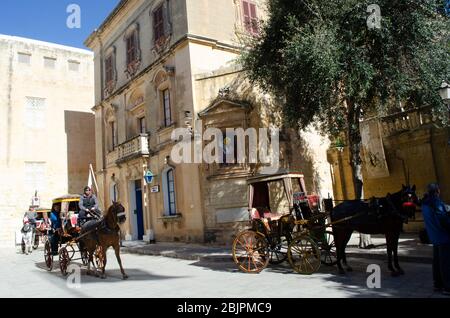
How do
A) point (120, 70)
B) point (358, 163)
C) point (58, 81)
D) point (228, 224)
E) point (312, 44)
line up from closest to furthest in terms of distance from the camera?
point (312, 44)
point (358, 163)
point (228, 224)
point (120, 70)
point (58, 81)

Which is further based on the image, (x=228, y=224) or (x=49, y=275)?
(x=228, y=224)

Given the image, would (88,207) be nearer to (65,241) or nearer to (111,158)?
(65,241)

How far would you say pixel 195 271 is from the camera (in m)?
10.5

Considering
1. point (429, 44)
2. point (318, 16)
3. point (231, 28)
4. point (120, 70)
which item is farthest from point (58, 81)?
point (429, 44)

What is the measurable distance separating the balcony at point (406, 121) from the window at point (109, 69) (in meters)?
15.8

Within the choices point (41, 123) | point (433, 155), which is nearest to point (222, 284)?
point (433, 155)

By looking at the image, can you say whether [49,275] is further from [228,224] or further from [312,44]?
[312,44]

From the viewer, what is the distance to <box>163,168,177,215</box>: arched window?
1791 cm

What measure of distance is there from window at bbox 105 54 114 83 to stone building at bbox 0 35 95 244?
8.08 meters

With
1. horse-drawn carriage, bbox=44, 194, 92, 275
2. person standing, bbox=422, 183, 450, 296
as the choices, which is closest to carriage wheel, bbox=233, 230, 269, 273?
person standing, bbox=422, 183, 450, 296

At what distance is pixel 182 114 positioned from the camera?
55.2ft

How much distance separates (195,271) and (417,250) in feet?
19.1

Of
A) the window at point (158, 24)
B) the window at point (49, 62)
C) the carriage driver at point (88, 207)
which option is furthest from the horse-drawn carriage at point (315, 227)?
the window at point (49, 62)

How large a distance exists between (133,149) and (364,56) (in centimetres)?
1304
